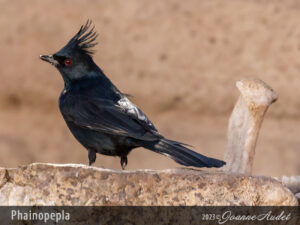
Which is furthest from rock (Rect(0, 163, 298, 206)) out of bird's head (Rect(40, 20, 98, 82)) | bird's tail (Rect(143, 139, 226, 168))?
bird's head (Rect(40, 20, 98, 82))

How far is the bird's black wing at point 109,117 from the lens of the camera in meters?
3.91

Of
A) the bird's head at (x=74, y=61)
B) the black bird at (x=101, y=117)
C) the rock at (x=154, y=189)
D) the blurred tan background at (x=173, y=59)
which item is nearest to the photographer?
the rock at (x=154, y=189)

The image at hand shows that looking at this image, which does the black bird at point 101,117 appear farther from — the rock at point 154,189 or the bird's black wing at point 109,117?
the rock at point 154,189

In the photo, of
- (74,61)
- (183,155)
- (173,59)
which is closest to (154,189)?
(183,155)

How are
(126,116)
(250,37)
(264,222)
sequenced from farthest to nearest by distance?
(250,37) < (126,116) < (264,222)

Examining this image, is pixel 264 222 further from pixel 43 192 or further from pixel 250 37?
pixel 250 37

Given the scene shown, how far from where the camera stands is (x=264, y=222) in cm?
313

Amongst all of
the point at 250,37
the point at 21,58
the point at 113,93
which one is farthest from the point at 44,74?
the point at 113,93

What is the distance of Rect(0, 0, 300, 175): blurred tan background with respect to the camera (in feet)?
26.0

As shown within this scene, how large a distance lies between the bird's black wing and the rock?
29.6 inches

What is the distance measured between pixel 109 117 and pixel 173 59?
4.07 m

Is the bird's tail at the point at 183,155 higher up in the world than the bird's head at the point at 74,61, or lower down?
lower down

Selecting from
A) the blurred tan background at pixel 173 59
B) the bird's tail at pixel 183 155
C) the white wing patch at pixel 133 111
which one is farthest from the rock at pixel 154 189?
the blurred tan background at pixel 173 59

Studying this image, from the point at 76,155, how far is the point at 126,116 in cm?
418
